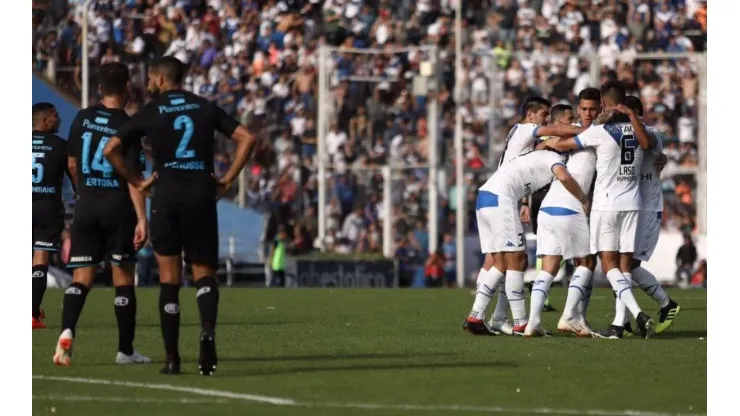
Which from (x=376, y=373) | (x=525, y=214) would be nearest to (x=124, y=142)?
(x=376, y=373)

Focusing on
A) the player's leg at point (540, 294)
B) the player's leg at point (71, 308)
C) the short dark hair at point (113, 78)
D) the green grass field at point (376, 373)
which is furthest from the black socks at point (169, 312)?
the player's leg at point (540, 294)

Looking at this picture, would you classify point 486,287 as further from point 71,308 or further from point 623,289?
point 71,308

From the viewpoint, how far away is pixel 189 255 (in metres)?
11.1

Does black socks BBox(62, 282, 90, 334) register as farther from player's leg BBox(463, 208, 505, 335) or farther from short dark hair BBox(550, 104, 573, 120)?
short dark hair BBox(550, 104, 573, 120)

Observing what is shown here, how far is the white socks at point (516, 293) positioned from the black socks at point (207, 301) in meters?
4.48

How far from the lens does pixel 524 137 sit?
50.4 feet

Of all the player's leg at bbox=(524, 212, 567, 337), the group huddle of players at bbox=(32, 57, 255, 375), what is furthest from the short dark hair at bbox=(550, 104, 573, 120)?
the group huddle of players at bbox=(32, 57, 255, 375)

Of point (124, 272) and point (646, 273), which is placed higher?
point (124, 272)

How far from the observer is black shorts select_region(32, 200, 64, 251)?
1659 centimetres

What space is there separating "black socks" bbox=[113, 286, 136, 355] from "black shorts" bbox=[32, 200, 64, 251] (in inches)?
176

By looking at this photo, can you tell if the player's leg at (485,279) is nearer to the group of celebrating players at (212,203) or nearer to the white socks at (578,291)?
the group of celebrating players at (212,203)

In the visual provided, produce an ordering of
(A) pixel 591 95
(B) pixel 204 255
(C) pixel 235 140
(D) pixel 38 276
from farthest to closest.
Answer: (D) pixel 38 276 → (A) pixel 591 95 → (B) pixel 204 255 → (C) pixel 235 140

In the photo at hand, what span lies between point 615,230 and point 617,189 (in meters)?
0.37

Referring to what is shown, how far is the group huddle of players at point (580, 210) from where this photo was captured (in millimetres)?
15008
